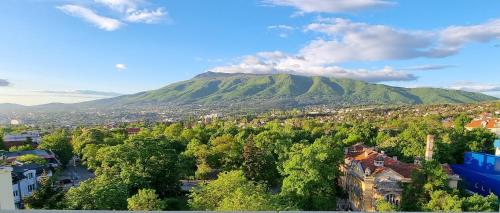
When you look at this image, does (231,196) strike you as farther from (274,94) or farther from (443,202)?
(274,94)

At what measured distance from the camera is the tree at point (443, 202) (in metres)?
9.34

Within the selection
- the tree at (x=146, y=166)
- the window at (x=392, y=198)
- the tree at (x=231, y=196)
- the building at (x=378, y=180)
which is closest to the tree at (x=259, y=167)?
the tree at (x=146, y=166)

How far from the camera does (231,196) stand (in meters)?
9.12

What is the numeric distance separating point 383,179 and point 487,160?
721 centimetres

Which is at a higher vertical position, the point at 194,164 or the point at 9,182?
the point at 9,182

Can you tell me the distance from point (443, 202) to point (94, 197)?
8728 mm

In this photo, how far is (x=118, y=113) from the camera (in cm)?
3619

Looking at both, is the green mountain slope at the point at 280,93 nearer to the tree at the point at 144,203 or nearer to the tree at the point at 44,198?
the tree at the point at 44,198

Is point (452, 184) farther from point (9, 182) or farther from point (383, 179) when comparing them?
point (9, 182)

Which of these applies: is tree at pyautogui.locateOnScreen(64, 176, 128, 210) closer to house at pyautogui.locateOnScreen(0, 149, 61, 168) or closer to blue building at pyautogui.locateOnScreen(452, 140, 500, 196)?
→ house at pyautogui.locateOnScreen(0, 149, 61, 168)

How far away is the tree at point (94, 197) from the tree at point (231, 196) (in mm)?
2103

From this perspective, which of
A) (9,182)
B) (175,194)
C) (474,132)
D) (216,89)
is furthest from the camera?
(216,89)

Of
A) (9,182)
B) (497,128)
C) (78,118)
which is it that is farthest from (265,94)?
(9,182)

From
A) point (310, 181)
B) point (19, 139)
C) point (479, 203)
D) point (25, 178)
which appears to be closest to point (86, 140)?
point (19, 139)
